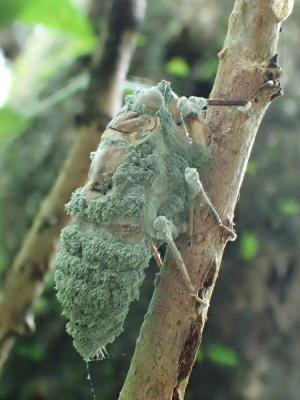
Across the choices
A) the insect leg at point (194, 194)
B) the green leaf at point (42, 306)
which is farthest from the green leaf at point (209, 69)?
the insect leg at point (194, 194)

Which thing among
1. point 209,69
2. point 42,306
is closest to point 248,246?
point 209,69

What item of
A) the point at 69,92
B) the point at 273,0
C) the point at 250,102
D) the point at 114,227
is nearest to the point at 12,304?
the point at 69,92

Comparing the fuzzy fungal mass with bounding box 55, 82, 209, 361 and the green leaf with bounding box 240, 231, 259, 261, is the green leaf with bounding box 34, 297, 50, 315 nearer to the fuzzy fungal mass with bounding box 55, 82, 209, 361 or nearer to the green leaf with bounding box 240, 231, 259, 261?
the green leaf with bounding box 240, 231, 259, 261

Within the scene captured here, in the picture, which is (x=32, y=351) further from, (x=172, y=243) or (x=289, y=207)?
(x=172, y=243)

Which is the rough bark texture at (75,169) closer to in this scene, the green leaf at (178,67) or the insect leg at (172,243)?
the insect leg at (172,243)

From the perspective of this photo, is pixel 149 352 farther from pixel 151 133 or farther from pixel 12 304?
pixel 12 304

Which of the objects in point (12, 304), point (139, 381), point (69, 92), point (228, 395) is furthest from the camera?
point (228, 395)
